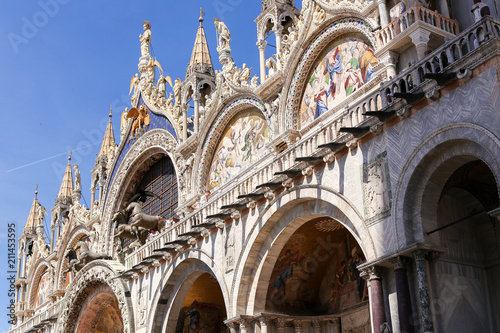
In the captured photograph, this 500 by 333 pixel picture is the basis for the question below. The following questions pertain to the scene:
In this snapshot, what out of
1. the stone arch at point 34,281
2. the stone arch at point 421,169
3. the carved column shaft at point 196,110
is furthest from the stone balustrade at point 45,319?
the stone arch at point 421,169

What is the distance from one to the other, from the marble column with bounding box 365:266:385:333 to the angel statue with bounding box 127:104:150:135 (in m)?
18.4

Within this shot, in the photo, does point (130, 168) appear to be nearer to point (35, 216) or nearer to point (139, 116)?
point (139, 116)

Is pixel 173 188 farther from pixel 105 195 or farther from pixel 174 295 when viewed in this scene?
pixel 174 295

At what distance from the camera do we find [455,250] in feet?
41.4

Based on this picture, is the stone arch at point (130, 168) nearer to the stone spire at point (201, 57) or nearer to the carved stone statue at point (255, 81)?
the stone spire at point (201, 57)

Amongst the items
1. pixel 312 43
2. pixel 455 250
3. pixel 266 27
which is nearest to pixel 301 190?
pixel 455 250

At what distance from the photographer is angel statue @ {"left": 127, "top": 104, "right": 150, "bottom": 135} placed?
29484 mm

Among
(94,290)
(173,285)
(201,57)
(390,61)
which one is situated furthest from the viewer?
(201,57)

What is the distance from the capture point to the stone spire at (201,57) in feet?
85.3

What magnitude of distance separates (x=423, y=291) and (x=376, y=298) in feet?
3.73

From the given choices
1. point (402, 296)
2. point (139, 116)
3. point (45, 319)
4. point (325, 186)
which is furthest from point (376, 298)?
point (45, 319)

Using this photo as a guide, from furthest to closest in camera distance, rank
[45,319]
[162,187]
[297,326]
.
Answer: [45,319] < [162,187] < [297,326]

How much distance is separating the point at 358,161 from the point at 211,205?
20.7 ft

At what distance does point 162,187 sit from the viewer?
2877 centimetres
